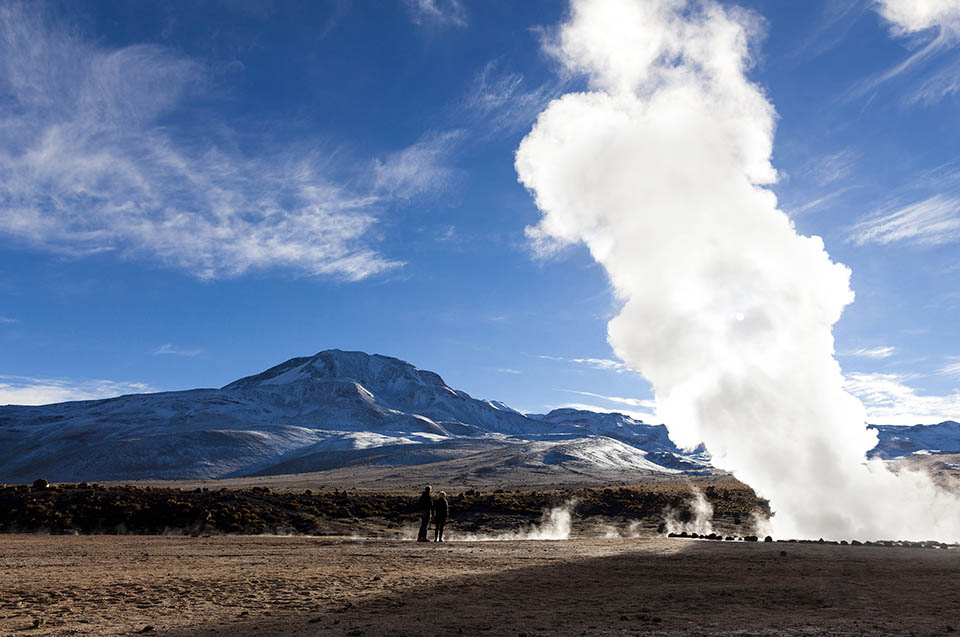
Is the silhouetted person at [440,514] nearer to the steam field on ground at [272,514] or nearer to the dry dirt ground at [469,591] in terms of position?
the dry dirt ground at [469,591]

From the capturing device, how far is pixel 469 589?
13.4m

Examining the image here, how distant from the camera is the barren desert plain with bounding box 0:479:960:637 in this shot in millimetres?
9984

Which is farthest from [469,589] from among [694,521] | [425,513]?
[694,521]

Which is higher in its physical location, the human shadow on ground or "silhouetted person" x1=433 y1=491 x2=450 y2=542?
"silhouetted person" x1=433 y1=491 x2=450 y2=542

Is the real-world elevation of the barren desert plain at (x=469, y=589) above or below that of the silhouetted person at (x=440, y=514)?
below

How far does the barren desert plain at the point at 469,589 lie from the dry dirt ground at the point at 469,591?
42 millimetres

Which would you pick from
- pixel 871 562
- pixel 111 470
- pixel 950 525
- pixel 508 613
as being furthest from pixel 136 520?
pixel 111 470

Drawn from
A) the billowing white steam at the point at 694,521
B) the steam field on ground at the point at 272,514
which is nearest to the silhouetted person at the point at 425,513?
the steam field on ground at the point at 272,514

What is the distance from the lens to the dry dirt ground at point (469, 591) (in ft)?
32.7

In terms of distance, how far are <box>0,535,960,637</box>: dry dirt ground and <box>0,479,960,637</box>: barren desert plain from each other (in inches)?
1.6

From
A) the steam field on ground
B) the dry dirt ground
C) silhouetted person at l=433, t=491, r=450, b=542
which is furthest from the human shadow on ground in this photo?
the steam field on ground

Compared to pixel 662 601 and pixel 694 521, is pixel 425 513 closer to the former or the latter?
pixel 662 601

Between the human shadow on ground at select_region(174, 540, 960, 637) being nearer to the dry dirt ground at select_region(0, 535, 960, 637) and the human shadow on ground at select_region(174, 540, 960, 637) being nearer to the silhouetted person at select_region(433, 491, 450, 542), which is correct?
the dry dirt ground at select_region(0, 535, 960, 637)

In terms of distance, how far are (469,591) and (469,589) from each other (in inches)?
10.1
